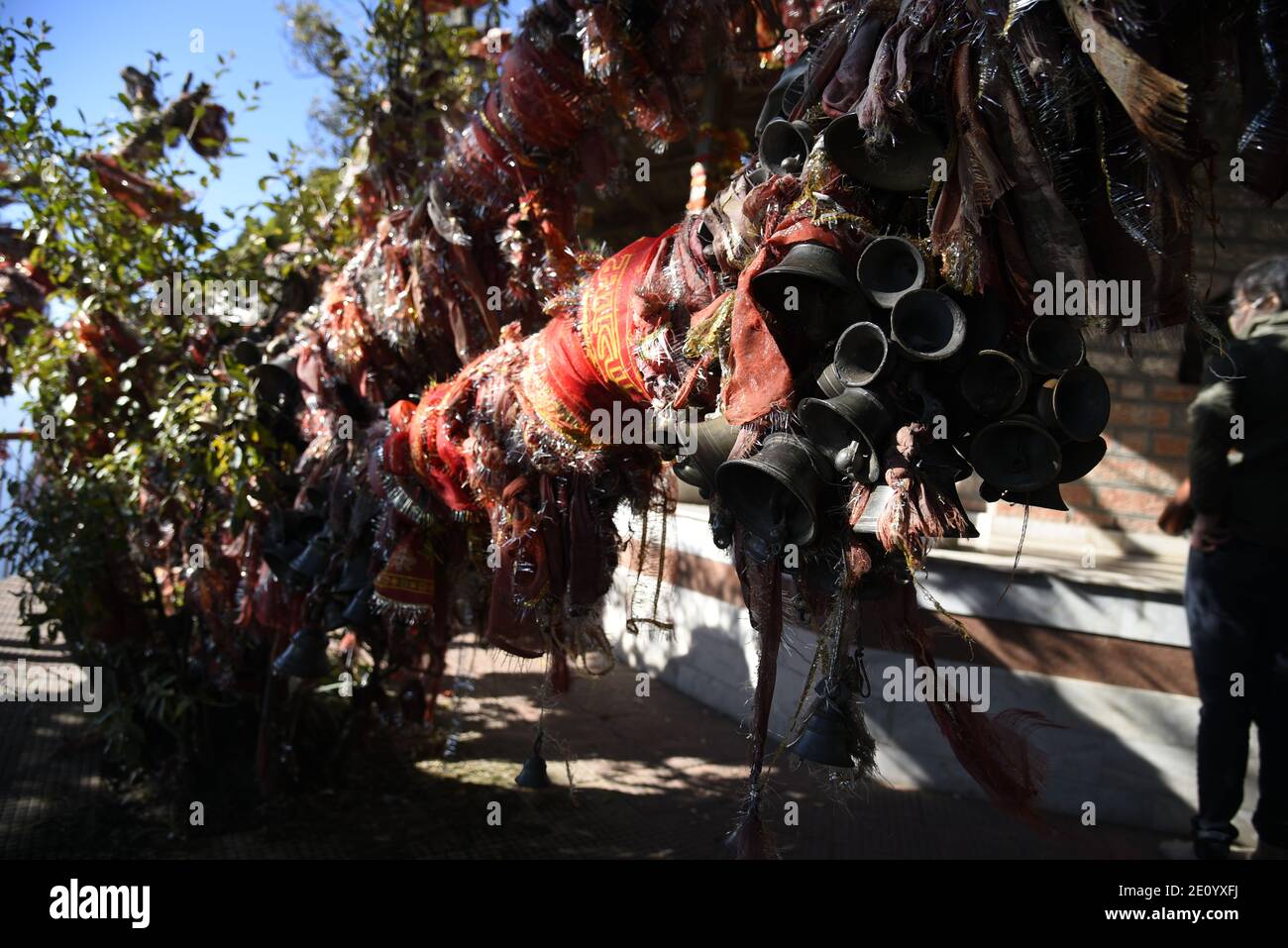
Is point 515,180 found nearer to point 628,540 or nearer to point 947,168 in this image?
point 628,540

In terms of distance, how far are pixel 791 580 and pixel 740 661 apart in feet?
12.5

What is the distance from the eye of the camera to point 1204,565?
3484mm

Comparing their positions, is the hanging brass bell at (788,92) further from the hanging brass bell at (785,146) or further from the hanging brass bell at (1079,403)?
the hanging brass bell at (1079,403)

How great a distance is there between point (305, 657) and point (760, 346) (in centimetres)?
243

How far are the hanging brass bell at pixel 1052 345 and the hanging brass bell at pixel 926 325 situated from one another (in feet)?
0.38

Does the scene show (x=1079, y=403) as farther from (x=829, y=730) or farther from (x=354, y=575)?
(x=354, y=575)

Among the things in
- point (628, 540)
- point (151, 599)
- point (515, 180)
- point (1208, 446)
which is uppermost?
point (515, 180)

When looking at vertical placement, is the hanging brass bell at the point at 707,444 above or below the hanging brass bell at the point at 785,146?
below

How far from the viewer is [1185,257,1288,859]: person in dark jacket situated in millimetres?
3355

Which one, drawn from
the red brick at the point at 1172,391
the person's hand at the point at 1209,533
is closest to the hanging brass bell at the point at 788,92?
the person's hand at the point at 1209,533

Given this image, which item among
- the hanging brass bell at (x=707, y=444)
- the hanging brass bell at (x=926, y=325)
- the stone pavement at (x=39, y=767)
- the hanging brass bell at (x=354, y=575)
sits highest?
the hanging brass bell at (x=926, y=325)

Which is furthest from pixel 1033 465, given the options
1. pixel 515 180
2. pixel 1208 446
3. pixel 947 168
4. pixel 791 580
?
pixel 1208 446

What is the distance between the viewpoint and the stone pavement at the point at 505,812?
3.61 m

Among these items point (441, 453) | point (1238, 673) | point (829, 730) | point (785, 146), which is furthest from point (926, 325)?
point (1238, 673)
